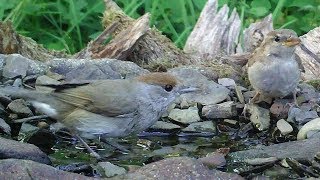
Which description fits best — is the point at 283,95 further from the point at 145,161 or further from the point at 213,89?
the point at 145,161

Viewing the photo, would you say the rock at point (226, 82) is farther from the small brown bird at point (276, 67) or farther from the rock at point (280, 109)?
the rock at point (280, 109)

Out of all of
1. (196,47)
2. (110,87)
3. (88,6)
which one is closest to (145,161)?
(110,87)

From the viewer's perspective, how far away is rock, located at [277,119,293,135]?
666 centimetres

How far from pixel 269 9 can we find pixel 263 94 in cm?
245

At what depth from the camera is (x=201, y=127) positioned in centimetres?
680

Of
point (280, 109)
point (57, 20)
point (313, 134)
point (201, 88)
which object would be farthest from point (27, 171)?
point (57, 20)

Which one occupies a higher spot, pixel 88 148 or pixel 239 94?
pixel 88 148

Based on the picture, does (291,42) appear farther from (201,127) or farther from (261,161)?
(261,161)

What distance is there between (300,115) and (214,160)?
1.54 meters

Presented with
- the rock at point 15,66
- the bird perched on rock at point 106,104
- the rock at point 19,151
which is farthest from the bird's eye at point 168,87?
the rock at point 15,66

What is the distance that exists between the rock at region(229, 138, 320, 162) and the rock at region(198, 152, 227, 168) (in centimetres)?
20

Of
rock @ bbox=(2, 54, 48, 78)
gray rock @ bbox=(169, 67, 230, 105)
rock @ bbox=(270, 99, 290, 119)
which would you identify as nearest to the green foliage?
rock @ bbox=(2, 54, 48, 78)

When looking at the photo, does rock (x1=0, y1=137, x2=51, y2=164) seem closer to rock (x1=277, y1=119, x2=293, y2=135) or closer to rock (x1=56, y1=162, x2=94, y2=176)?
rock (x1=56, y1=162, x2=94, y2=176)

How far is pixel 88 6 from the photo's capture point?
9.68m
